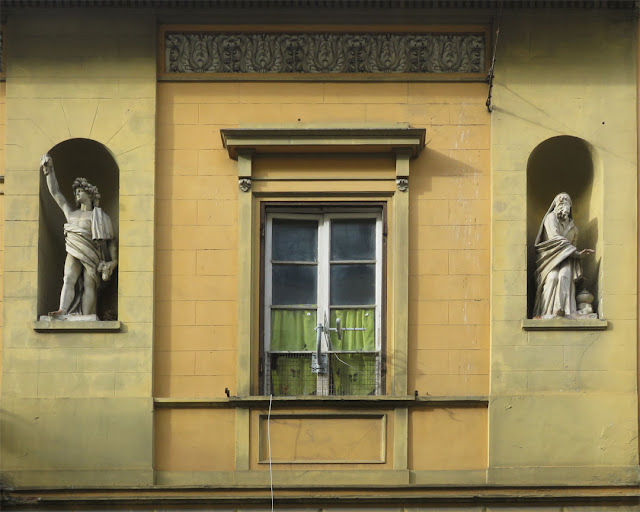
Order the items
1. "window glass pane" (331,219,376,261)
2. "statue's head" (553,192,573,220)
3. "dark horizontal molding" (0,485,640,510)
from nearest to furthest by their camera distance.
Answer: "dark horizontal molding" (0,485,640,510) → "statue's head" (553,192,573,220) → "window glass pane" (331,219,376,261)

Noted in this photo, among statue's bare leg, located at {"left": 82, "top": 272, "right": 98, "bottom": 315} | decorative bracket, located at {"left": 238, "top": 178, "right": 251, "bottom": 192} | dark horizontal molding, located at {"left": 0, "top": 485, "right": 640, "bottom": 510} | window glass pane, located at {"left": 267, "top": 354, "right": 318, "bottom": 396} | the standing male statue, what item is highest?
decorative bracket, located at {"left": 238, "top": 178, "right": 251, "bottom": 192}

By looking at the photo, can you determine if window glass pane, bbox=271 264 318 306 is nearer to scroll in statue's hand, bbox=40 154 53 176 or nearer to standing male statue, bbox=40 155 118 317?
standing male statue, bbox=40 155 118 317

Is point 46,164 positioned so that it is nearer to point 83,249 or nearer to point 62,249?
point 83,249

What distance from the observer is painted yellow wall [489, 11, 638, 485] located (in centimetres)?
1477

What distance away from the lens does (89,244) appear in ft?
49.6

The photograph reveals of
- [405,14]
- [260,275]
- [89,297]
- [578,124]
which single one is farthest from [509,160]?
[89,297]

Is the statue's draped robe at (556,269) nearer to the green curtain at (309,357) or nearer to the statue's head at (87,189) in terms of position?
the green curtain at (309,357)

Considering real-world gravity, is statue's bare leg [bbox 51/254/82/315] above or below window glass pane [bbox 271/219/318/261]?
below

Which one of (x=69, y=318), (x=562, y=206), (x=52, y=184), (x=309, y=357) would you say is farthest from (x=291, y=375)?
(x=562, y=206)

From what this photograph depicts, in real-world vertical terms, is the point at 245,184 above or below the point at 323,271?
above

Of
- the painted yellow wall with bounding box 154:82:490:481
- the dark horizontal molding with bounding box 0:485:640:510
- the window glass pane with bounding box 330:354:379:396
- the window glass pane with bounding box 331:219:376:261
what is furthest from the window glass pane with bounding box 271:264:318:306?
the dark horizontal molding with bounding box 0:485:640:510

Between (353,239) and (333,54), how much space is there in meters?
1.90

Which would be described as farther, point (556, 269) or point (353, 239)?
point (353, 239)

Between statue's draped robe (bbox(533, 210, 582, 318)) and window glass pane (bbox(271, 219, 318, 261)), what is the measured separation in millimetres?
2274
